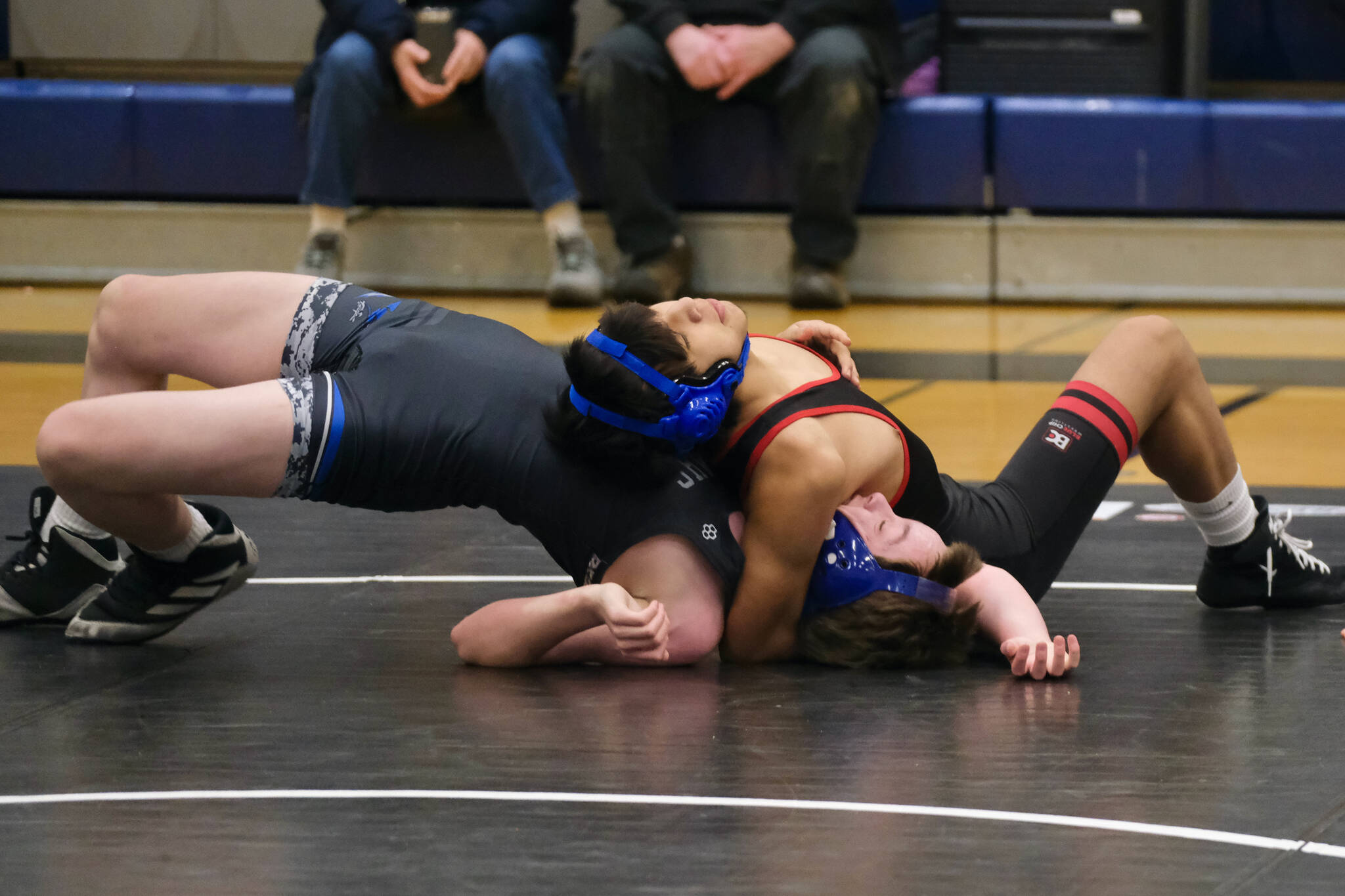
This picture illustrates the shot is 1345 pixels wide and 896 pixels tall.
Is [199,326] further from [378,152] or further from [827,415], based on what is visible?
[378,152]

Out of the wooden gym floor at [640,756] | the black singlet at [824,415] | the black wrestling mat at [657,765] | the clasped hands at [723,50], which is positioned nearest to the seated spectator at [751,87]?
the clasped hands at [723,50]

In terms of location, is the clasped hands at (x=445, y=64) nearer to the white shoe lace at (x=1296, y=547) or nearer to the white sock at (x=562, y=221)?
the white sock at (x=562, y=221)

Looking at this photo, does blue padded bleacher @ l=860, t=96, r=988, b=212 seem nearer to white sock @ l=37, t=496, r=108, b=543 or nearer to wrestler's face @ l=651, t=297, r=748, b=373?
wrestler's face @ l=651, t=297, r=748, b=373

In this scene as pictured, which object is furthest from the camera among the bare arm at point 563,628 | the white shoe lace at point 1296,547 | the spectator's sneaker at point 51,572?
the white shoe lace at point 1296,547

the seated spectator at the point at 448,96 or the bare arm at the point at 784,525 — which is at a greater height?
the seated spectator at the point at 448,96

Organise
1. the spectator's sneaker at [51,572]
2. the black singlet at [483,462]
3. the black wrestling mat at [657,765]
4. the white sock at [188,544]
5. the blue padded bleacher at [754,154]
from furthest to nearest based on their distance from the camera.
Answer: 1. the blue padded bleacher at [754,154]
2. the spectator's sneaker at [51,572]
3. the white sock at [188,544]
4. the black singlet at [483,462]
5. the black wrestling mat at [657,765]

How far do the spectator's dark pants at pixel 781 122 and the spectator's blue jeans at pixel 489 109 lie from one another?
0.15 m

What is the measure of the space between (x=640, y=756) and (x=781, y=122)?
3.71 meters

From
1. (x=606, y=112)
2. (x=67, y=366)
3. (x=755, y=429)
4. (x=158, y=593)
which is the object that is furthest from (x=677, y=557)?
(x=606, y=112)

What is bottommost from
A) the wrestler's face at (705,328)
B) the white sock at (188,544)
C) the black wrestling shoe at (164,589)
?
the black wrestling shoe at (164,589)

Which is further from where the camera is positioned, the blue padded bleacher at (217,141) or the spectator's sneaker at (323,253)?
the blue padded bleacher at (217,141)

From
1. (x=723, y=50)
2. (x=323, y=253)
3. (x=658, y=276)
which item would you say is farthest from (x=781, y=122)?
(x=323, y=253)

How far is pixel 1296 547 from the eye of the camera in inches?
103

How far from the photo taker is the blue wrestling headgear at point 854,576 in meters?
2.24
